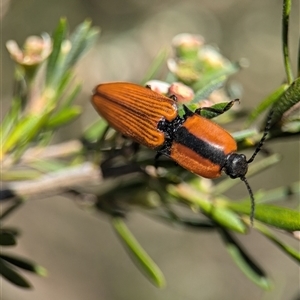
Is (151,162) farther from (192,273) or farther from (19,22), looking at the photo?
(192,273)

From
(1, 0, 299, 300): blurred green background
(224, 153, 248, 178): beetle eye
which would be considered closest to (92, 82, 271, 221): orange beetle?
(224, 153, 248, 178): beetle eye

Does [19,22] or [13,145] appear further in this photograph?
[19,22]

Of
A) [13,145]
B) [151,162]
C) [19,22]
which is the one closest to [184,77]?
[151,162]

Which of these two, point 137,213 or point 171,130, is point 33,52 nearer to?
point 171,130

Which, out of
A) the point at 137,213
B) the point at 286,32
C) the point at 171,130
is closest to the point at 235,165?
the point at 171,130

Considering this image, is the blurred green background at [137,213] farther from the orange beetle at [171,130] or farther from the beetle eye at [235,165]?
the beetle eye at [235,165]
